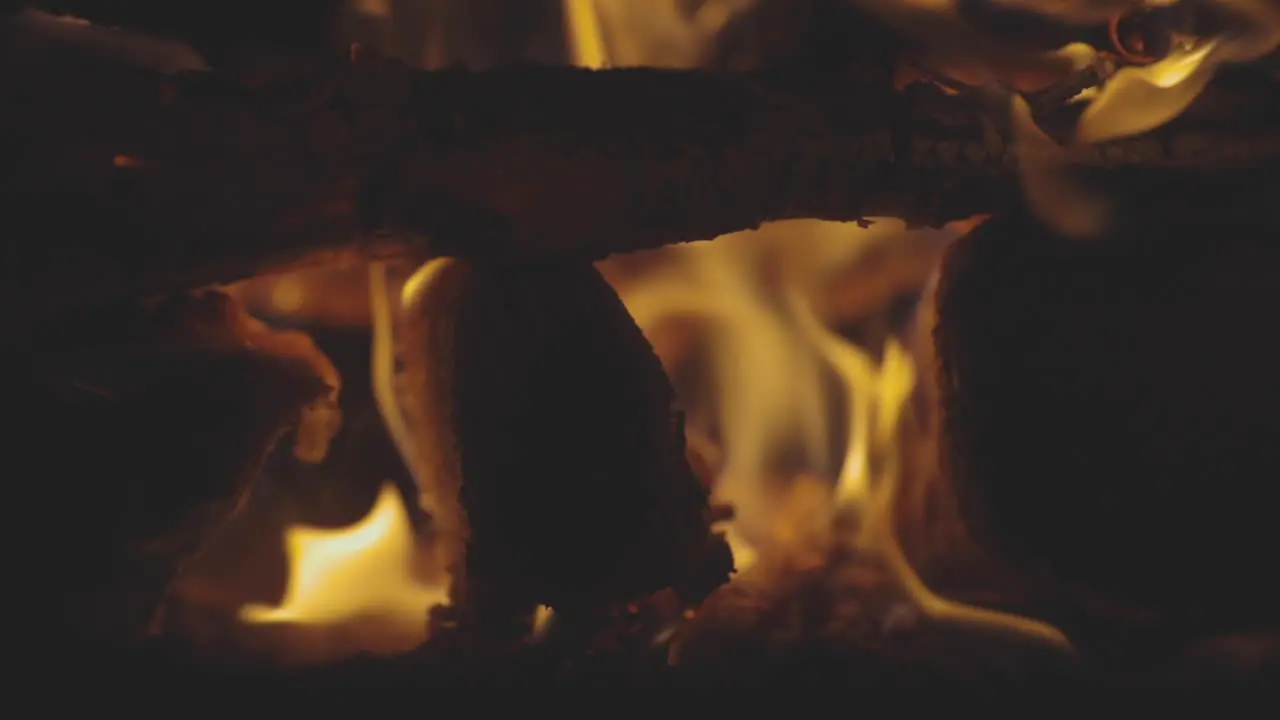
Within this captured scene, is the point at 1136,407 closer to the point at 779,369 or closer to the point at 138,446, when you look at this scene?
the point at 779,369

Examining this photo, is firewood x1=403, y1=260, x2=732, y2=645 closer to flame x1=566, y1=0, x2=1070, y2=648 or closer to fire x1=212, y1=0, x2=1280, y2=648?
fire x1=212, y1=0, x2=1280, y2=648

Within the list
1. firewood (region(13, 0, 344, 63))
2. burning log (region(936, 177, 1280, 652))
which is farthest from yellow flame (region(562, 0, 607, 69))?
burning log (region(936, 177, 1280, 652))

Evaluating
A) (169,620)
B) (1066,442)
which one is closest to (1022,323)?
(1066,442)

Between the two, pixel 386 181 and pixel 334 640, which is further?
pixel 334 640

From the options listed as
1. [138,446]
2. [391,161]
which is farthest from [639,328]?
[138,446]

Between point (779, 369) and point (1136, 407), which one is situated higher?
point (779, 369)

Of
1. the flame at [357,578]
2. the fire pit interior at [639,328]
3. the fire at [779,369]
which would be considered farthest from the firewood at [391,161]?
the flame at [357,578]

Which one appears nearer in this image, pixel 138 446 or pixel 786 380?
pixel 138 446

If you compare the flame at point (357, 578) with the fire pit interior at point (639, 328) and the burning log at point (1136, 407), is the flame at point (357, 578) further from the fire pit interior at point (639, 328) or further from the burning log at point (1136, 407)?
the burning log at point (1136, 407)

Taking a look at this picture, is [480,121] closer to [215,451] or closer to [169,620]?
[215,451]
